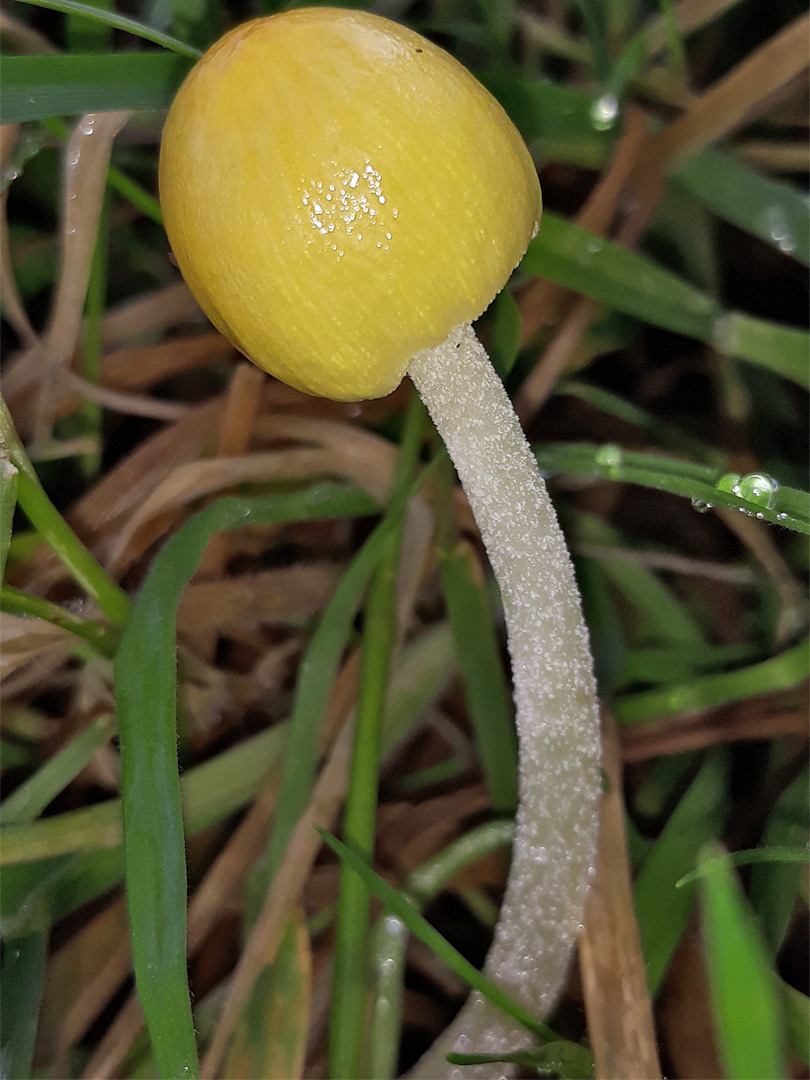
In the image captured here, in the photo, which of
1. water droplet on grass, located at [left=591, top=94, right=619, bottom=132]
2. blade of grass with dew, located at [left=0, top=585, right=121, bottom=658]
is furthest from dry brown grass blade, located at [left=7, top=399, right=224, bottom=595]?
water droplet on grass, located at [left=591, top=94, right=619, bottom=132]

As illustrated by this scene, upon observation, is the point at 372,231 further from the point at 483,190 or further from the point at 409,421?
the point at 409,421

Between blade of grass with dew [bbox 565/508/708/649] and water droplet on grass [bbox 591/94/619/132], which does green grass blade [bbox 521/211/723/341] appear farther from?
blade of grass with dew [bbox 565/508/708/649]

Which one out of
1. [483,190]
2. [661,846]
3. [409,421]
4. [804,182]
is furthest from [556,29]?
[661,846]

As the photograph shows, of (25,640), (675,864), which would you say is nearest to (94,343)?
(25,640)

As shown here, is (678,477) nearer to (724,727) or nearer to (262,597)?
(724,727)

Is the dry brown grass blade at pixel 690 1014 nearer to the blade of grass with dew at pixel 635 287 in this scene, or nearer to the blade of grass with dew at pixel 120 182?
the blade of grass with dew at pixel 635 287

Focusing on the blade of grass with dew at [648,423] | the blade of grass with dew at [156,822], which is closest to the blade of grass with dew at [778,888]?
the blade of grass with dew at [648,423]

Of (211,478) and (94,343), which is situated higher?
(94,343)
